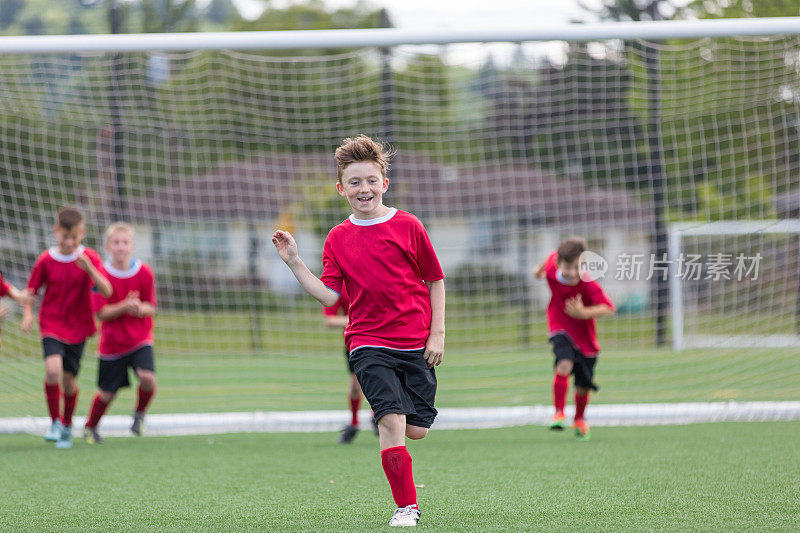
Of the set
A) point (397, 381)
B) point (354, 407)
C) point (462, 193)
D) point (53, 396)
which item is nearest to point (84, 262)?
point (53, 396)

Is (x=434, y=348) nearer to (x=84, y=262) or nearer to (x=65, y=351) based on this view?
(x=84, y=262)

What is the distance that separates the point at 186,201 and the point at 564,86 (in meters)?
A: 5.28

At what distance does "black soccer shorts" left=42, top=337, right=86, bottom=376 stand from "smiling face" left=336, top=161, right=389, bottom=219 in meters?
3.32

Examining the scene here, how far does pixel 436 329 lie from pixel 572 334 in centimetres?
283

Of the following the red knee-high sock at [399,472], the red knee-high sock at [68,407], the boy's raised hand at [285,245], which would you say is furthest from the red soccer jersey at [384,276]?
the red knee-high sock at [68,407]

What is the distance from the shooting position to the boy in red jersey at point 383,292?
3.56 metres

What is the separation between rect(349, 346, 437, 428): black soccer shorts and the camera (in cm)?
353

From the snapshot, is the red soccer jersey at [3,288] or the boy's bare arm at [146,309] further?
the boy's bare arm at [146,309]

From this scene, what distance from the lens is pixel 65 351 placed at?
245 inches

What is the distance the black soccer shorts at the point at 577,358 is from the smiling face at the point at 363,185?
2979mm

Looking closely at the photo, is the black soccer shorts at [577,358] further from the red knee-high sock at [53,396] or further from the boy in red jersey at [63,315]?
the red knee-high sock at [53,396]

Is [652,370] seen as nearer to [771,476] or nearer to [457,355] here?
[457,355]

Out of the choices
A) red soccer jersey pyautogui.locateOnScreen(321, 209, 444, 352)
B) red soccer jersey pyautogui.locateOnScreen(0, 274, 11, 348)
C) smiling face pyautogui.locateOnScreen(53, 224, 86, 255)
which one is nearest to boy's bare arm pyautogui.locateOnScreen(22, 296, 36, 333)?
red soccer jersey pyautogui.locateOnScreen(0, 274, 11, 348)

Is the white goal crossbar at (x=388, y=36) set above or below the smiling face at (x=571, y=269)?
above
